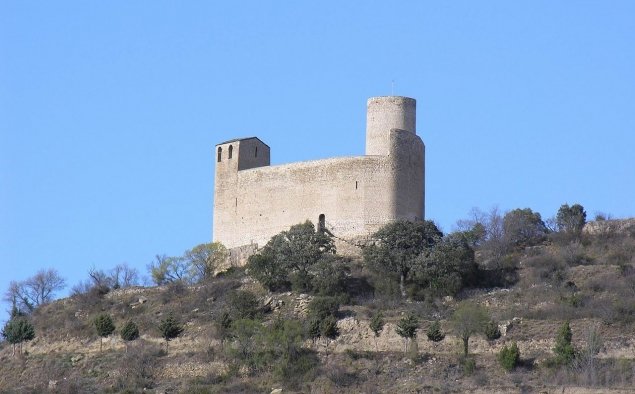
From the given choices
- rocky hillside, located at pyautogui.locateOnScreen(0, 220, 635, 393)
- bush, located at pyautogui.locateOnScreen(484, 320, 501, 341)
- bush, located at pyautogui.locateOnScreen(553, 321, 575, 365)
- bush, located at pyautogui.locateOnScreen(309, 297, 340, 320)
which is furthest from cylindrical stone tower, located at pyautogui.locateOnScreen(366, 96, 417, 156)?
bush, located at pyautogui.locateOnScreen(553, 321, 575, 365)

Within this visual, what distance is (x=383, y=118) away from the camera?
57.1m

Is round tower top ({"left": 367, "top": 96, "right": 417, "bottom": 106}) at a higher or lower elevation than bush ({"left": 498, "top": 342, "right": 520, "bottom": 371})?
higher

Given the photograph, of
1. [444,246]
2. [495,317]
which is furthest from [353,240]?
[495,317]

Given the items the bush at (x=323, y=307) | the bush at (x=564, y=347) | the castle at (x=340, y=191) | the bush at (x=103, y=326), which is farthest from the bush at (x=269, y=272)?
the bush at (x=564, y=347)

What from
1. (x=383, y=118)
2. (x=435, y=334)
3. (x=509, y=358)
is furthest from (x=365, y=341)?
(x=383, y=118)

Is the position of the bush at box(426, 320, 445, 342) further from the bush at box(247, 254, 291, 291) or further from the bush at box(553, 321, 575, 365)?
the bush at box(247, 254, 291, 291)

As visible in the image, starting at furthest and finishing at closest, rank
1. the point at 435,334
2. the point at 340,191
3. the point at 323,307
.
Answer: the point at 340,191
the point at 323,307
the point at 435,334

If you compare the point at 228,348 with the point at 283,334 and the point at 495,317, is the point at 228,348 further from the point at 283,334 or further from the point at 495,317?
the point at 495,317

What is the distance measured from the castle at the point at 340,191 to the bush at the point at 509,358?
1058 cm

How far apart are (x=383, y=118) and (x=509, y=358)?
1350 cm

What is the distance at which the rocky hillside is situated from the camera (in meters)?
46.3

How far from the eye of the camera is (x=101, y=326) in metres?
53.6

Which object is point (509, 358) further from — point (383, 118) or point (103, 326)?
point (103, 326)

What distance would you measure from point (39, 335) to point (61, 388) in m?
6.19
